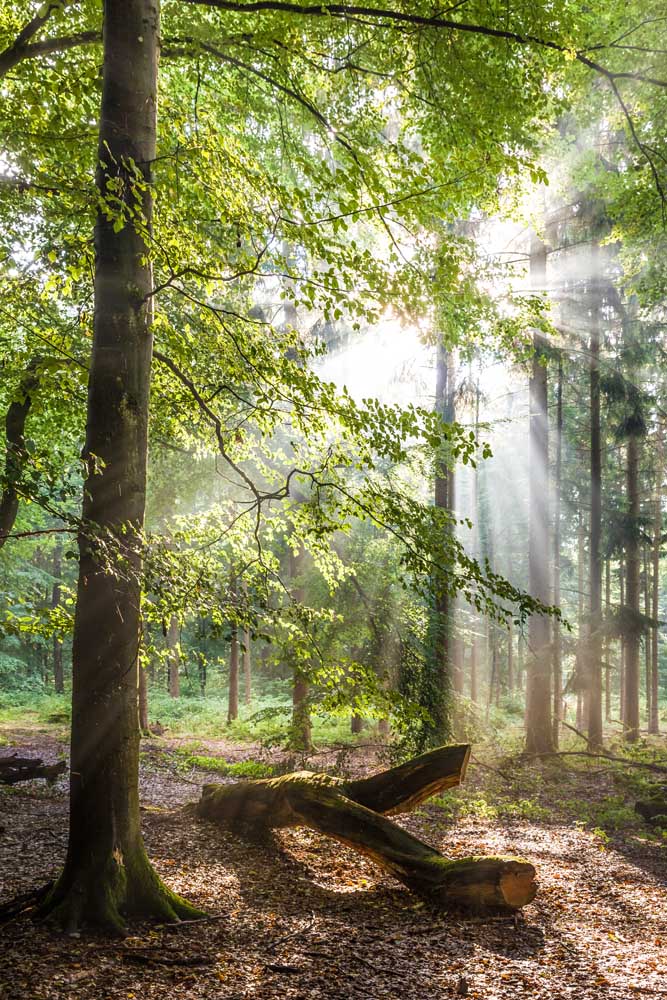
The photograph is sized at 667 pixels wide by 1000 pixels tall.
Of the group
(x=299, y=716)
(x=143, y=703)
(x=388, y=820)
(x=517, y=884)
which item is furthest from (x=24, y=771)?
(x=143, y=703)

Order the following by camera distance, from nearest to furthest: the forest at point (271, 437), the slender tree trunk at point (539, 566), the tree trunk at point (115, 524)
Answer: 1. the forest at point (271, 437)
2. the tree trunk at point (115, 524)
3. the slender tree trunk at point (539, 566)

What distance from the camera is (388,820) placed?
617cm

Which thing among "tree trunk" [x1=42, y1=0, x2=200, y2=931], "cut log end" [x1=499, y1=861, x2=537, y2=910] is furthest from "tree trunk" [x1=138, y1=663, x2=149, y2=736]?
"cut log end" [x1=499, y1=861, x2=537, y2=910]

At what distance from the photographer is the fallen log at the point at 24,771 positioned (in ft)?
30.0

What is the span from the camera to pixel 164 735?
18.8 meters

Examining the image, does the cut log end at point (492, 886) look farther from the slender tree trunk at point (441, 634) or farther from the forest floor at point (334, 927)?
the slender tree trunk at point (441, 634)

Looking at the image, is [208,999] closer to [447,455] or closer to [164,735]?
[447,455]

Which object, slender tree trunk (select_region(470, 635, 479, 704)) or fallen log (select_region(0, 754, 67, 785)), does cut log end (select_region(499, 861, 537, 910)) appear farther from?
slender tree trunk (select_region(470, 635, 479, 704))

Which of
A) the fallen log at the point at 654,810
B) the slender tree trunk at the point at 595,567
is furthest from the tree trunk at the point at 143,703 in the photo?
the slender tree trunk at the point at 595,567

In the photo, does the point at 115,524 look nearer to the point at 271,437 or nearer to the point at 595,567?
the point at 271,437

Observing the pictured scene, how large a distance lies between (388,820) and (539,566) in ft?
33.8

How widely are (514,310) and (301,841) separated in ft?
21.7

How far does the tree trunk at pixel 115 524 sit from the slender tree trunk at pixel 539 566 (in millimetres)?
11554

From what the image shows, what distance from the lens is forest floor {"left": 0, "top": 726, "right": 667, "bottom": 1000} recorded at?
13.2 ft
